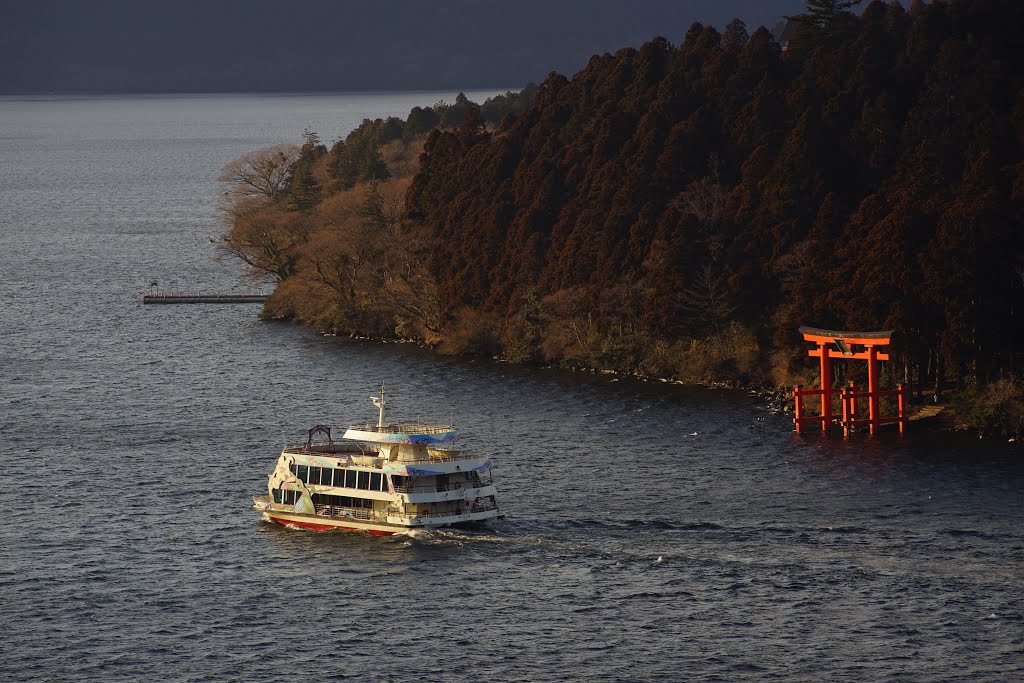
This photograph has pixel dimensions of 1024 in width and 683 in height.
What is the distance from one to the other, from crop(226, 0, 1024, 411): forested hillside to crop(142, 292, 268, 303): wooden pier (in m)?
11.5

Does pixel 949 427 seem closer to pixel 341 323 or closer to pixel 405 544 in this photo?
pixel 405 544

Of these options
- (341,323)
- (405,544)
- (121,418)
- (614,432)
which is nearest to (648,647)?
(405,544)

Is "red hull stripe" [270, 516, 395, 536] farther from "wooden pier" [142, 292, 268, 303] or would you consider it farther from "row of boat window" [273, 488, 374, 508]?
"wooden pier" [142, 292, 268, 303]

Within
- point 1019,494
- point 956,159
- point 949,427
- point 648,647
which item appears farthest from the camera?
point 956,159

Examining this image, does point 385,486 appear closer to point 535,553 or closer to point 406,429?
point 406,429

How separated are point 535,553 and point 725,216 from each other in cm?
5250

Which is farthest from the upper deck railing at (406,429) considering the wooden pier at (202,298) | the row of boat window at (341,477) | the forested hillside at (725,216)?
the wooden pier at (202,298)

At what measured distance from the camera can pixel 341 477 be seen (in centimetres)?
8431

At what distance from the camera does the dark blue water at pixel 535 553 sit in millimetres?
66625

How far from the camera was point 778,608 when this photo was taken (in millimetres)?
70375

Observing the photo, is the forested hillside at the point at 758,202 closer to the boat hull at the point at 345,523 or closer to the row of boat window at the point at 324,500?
the boat hull at the point at 345,523

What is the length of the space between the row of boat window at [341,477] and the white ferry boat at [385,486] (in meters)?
0.04

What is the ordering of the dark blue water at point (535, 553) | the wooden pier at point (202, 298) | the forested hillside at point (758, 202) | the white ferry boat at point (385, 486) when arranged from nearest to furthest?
the dark blue water at point (535, 553), the white ferry boat at point (385, 486), the forested hillside at point (758, 202), the wooden pier at point (202, 298)

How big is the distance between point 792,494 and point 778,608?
1776cm
